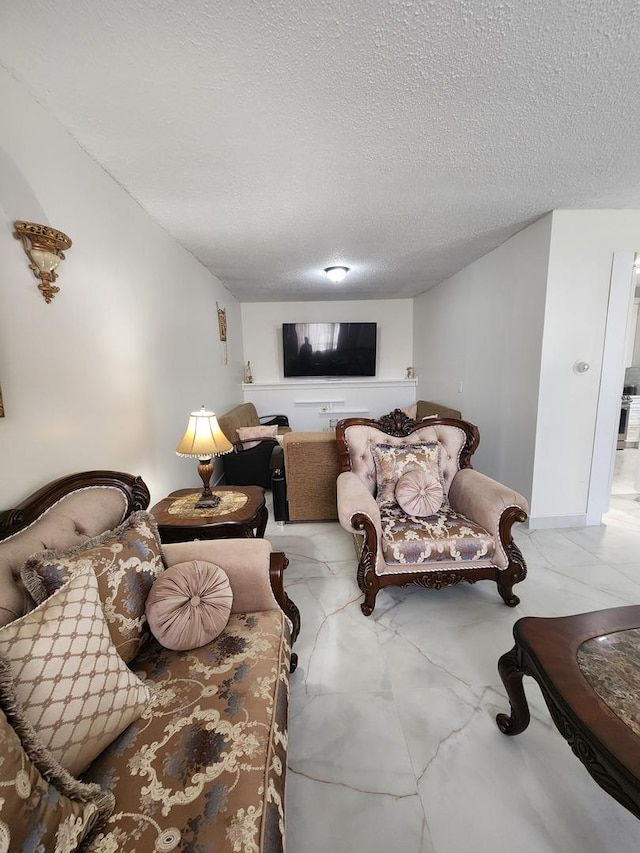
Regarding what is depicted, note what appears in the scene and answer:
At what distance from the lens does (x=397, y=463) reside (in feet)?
6.98

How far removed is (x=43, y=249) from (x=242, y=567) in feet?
4.57

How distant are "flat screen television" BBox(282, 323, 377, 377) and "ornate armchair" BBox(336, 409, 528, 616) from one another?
125 inches

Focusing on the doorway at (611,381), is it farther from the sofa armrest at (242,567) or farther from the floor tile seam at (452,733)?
the sofa armrest at (242,567)

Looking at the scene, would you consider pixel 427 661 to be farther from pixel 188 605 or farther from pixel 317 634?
pixel 188 605

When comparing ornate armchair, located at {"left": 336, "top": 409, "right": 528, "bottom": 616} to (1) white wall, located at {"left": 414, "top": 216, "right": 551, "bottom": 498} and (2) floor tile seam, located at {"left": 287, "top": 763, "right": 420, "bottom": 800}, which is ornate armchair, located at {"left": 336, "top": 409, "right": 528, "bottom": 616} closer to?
(2) floor tile seam, located at {"left": 287, "top": 763, "right": 420, "bottom": 800}

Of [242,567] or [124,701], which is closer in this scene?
[124,701]

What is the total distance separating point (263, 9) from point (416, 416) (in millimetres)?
4042

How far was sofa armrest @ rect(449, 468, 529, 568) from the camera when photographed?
5.77ft

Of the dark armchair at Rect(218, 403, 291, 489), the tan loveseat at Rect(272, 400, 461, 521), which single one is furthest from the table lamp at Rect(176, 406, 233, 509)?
the dark armchair at Rect(218, 403, 291, 489)

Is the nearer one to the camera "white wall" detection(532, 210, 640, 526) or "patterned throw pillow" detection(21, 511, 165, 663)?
"patterned throw pillow" detection(21, 511, 165, 663)

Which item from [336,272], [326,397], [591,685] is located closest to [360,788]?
[591,685]

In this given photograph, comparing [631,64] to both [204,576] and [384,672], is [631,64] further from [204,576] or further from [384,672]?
[384,672]

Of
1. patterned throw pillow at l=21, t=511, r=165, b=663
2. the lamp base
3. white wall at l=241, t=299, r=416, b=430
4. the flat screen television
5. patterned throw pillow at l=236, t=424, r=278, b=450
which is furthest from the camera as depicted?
white wall at l=241, t=299, r=416, b=430

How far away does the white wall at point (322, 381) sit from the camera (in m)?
5.42
